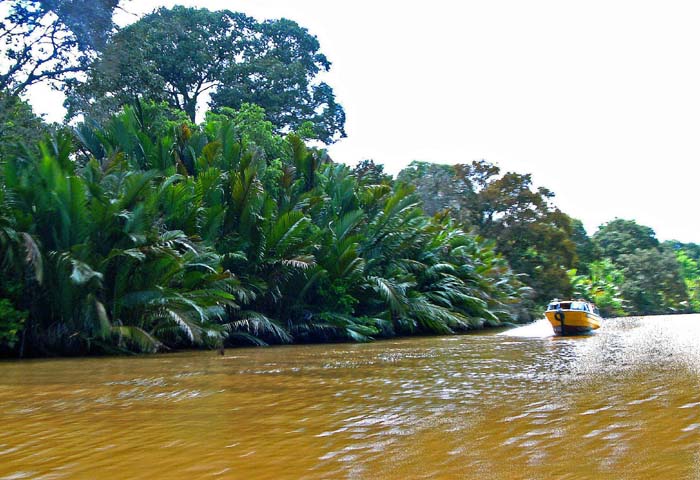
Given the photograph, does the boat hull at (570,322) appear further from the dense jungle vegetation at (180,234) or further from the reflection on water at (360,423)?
the reflection on water at (360,423)

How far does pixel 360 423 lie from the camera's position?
4.33 m

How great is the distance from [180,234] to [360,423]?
8444 millimetres

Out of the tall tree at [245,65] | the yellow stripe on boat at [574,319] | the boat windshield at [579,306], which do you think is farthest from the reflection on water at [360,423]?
the tall tree at [245,65]

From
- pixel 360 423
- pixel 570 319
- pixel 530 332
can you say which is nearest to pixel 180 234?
pixel 360 423

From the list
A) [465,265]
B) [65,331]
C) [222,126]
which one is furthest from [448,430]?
[465,265]

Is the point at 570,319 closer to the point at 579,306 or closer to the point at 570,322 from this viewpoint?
the point at 570,322

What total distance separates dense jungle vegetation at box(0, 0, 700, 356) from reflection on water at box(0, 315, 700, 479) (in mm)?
3507

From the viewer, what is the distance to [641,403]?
477 cm

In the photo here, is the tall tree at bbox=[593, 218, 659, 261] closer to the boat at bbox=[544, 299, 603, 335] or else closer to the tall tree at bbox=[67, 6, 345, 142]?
the tall tree at bbox=[67, 6, 345, 142]

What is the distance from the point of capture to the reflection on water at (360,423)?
321cm

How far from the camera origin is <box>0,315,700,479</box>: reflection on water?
10.5 feet

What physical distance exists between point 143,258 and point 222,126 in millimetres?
6545

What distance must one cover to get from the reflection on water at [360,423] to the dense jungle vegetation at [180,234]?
3507 millimetres

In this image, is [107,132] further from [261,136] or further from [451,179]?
[451,179]
